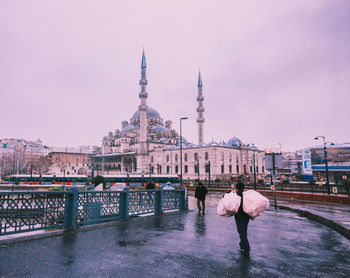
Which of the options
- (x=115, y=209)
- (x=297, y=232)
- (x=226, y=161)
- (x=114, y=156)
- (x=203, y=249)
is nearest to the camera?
(x=203, y=249)

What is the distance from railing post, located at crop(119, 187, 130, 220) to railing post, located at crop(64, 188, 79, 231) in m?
1.86

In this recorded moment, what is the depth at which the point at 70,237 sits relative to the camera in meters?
6.21

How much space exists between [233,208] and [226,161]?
6209cm

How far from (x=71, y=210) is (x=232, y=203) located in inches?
180

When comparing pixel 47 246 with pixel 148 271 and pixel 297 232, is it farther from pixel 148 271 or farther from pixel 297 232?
pixel 297 232

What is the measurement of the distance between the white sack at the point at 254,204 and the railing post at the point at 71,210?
4642 millimetres

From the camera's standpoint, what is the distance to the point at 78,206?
7230 millimetres

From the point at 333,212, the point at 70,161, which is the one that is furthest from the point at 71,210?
the point at 70,161

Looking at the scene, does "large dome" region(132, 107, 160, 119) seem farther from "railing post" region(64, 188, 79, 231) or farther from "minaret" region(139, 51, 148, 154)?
"railing post" region(64, 188, 79, 231)

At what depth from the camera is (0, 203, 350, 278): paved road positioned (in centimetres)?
406

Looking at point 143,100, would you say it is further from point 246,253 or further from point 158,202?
point 246,253

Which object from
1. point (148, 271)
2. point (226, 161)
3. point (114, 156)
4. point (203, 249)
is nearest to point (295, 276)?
point (203, 249)

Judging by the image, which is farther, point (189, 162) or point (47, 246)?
point (189, 162)

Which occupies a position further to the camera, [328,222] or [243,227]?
[328,222]
